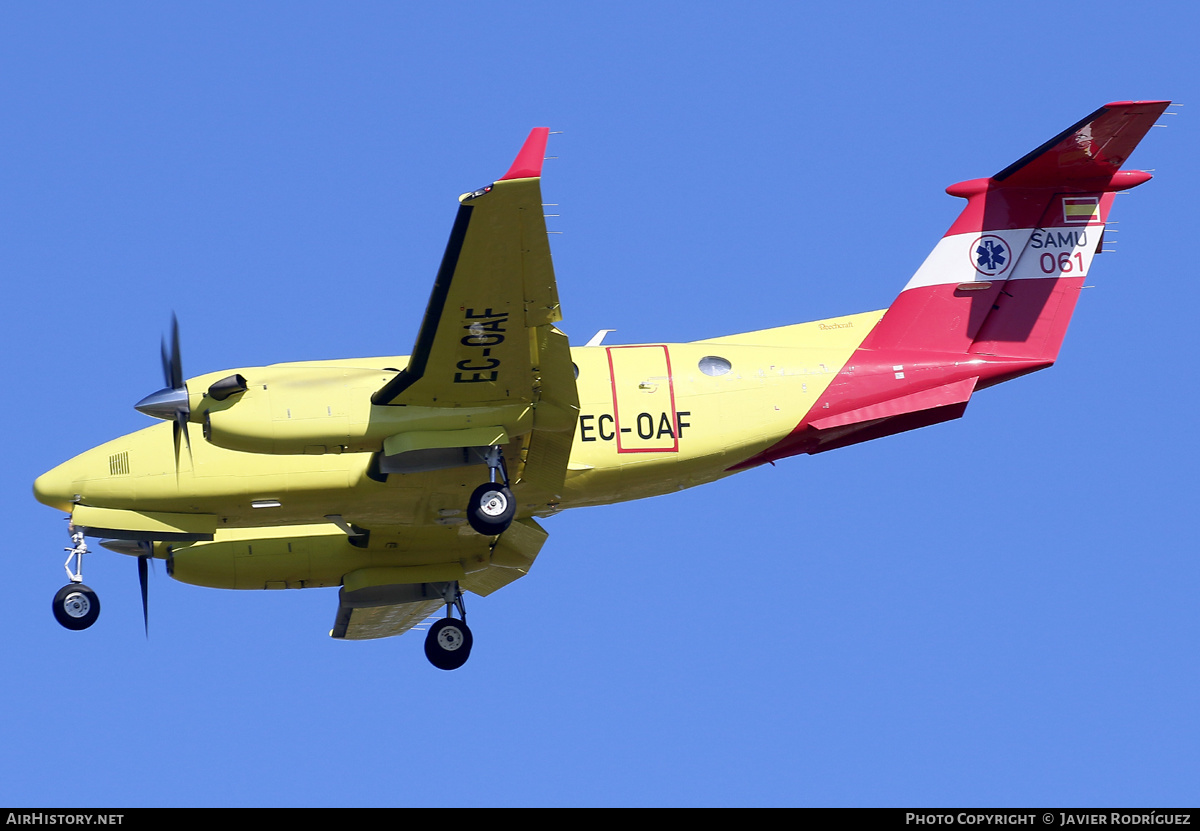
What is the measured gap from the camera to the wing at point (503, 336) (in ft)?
63.1

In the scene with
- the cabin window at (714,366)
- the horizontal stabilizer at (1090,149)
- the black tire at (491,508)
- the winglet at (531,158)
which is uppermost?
the horizontal stabilizer at (1090,149)

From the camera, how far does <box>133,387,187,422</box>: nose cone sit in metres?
21.3

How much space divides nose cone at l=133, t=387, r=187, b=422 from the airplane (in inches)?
1.3

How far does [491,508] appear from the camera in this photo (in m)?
22.2

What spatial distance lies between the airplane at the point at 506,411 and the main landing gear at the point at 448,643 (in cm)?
4

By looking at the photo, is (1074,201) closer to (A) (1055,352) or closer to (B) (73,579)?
(A) (1055,352)

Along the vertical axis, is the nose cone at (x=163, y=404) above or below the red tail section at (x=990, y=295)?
below

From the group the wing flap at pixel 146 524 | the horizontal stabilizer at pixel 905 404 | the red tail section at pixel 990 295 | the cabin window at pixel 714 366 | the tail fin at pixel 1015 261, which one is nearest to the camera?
the wing flap at pixel 146 524

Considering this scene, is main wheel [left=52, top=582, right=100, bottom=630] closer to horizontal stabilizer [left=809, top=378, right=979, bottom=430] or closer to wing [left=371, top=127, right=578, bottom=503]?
wing [left=371, top=127, right=578, bottom=503]

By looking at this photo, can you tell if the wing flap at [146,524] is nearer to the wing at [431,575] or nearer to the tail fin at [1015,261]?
the wing at [431,575]

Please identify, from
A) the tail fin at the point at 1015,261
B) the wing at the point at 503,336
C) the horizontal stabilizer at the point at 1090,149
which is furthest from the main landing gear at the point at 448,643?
the horizontal stabilizer at the point at 1090,149

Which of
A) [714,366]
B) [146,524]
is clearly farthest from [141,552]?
[714,366]

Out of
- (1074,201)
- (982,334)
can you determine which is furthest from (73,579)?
(1074,201)
